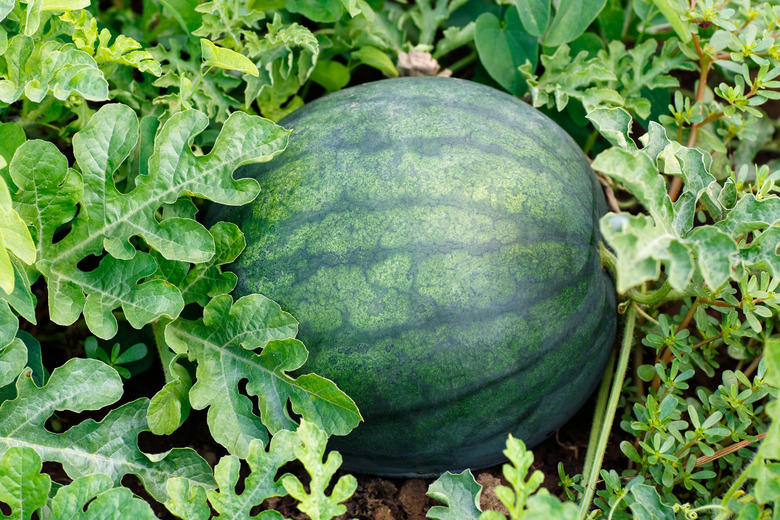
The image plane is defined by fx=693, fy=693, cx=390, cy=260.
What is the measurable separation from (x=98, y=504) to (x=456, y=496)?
2.25ft

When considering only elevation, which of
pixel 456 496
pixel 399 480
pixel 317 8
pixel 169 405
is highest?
pixel 317 8

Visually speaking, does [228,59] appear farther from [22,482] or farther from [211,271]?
[22,482]

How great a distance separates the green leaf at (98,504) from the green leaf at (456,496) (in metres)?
0.54

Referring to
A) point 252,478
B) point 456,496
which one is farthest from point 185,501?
point 456,496

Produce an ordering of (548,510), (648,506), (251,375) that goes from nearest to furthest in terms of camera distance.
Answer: (548,510)
(648,506)
(251,375)

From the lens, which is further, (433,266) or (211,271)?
(211,271)

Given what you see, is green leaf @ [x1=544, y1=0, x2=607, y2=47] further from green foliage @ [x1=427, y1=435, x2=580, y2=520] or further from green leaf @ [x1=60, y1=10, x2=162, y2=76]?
green foliage @ [x1=427, y1=435, x2=580, y2=520]

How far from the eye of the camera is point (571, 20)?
187 cm

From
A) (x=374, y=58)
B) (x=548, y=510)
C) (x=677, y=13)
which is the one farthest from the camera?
(x=374, y=58)

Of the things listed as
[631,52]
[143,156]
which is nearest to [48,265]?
[143,156]

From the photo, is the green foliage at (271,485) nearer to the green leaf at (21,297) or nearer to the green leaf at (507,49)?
the green leaf at (21,297)

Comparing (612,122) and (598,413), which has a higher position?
(612,122)

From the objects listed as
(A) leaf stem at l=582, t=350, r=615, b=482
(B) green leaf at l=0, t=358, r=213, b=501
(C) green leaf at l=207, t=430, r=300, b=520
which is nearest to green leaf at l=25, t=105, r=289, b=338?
(B) green leaf at l=0, t=358, r=213, b=501

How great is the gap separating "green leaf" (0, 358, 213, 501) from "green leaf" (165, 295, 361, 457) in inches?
4.7
